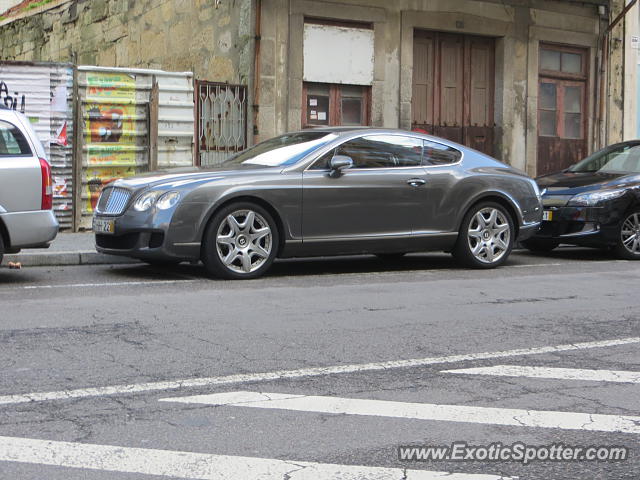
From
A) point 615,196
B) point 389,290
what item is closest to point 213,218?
point 389,290

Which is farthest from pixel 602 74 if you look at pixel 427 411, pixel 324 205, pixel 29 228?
pixel 427 411

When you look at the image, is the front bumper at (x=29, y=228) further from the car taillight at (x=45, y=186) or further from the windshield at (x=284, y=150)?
the windshield at (x=284, y=150)

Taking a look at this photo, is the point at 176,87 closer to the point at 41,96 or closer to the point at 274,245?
the point at 41,96

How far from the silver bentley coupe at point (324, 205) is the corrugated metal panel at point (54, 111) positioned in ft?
15.4

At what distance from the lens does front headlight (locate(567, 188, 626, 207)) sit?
40.0 ft

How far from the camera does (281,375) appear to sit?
5.43 m

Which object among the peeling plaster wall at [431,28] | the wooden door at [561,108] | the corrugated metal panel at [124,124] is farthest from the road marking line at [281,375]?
the wooden door at [561,108]

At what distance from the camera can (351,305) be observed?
8016mm

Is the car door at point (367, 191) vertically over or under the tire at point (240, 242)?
over

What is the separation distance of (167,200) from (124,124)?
603 cm

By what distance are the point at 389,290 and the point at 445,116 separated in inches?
404

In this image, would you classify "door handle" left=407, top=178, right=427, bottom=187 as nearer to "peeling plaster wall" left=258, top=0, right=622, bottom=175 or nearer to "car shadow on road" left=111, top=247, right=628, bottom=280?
"car shadow on road" left=111, top=247, right=628, bottom=280

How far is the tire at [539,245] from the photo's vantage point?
12989 millimetres

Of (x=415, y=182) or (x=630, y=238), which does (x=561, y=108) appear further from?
(x=415, y=182)
